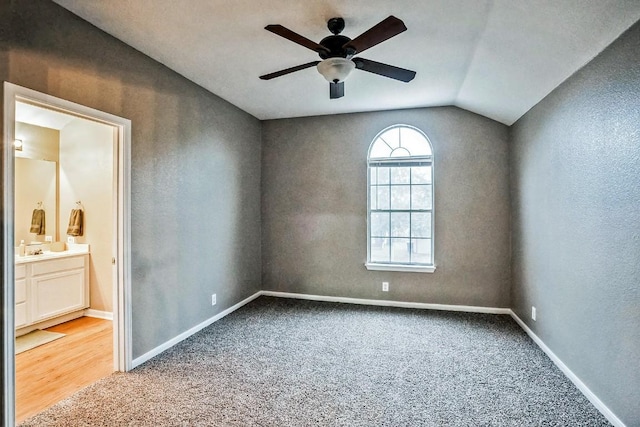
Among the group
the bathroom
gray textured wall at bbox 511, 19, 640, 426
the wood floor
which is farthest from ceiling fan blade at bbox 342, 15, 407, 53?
the bathroom

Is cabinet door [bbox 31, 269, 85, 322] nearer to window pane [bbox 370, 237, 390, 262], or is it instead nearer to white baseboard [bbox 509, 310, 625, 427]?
window pane [bbox 370, 237, 390, 262]

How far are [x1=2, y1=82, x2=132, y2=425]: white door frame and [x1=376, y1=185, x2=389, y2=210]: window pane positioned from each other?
3.01 m

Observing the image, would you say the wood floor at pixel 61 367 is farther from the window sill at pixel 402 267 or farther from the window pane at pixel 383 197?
the window pane at pixel 383 197

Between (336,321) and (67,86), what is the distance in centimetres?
328

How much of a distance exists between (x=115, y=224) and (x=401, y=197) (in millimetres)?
3305

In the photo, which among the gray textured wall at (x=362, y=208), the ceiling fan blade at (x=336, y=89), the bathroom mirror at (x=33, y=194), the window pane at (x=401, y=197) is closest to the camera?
the ceiling fan blade at (x=336, y=89)

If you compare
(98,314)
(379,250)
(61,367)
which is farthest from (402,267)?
(98,314)

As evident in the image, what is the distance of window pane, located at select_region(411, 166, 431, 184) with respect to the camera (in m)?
4.38

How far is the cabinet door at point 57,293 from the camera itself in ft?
11.9

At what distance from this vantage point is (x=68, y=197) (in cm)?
429

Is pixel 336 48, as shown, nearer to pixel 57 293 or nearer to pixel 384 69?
pixel 384 69

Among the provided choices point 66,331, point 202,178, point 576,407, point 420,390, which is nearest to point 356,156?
point 202,178

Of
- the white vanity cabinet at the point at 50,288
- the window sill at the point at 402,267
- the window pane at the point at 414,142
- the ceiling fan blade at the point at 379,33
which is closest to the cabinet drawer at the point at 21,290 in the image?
the white vanity cabinet at the point at 50,288

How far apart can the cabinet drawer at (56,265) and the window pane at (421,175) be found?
4377 millimetres
